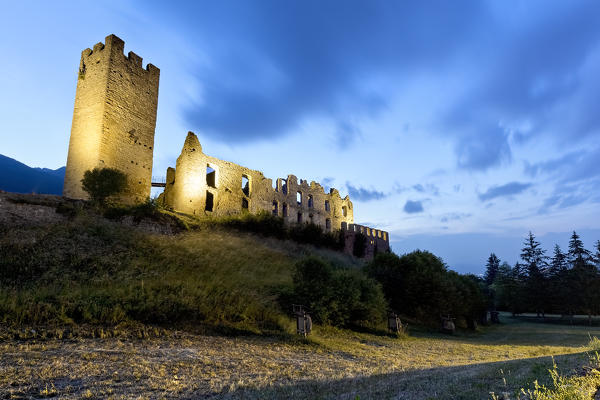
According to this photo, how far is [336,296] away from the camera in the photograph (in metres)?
12.2

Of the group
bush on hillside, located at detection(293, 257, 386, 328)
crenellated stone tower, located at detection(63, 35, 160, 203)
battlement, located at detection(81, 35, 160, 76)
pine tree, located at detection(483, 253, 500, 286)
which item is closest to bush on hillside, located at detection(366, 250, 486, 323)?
bush on hillside, located at detection(293, 257, 386, 328)

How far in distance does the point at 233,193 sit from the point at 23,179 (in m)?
89.8

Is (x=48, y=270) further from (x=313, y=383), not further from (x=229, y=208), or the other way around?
(x=229, y=208)

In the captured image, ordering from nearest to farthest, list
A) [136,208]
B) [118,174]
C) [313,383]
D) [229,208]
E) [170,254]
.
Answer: [313,383] < [170,254] < [136,208] < [118,174] < [229,208]

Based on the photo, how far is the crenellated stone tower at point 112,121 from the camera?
20219 mm

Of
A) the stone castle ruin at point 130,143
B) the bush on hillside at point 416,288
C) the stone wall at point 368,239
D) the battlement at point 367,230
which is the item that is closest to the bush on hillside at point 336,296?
the bush on hillside at point 416,288

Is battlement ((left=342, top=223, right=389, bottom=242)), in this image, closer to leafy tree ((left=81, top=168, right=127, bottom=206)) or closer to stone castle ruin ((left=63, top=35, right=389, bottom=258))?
stone castle ruin ((left=63, top=35, right=389, bottom=258))

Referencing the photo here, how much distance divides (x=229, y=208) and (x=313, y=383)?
24031 millimetres

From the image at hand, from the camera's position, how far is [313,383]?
16.3ft

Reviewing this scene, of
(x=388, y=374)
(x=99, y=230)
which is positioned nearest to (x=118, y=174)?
(x=99, y=230)

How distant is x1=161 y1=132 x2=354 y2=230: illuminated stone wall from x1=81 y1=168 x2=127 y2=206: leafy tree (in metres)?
6.62

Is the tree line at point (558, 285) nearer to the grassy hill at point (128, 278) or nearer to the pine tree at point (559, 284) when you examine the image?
the pine tree at point (559, 284)

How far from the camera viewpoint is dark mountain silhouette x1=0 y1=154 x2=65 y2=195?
269 feet

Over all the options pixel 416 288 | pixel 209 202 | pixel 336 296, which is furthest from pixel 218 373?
pixel 209 202
